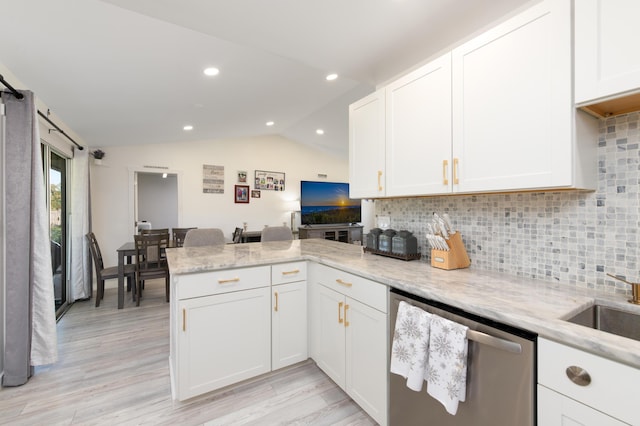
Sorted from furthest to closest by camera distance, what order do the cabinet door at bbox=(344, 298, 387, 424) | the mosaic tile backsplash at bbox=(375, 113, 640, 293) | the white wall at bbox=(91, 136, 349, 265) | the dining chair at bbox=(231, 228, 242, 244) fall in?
1. the dining chair at bbox=(231, 228, 242, 244)
2. the white wall at bbox=(91, 136, 349, 265)
3. the cabinet door at bbox=(344, 298, 387, 424)
4. the mosaic tile backsplash at bbox=(375, 113, 640, 293)

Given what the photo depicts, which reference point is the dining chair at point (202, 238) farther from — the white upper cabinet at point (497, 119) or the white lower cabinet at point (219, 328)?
the white upper cabinet at point (497, 119)

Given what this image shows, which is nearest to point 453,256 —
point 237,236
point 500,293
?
point 500,293

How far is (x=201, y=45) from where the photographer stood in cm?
208

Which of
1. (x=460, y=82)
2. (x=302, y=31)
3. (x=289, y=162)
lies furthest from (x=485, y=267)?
(x=289, y=162)

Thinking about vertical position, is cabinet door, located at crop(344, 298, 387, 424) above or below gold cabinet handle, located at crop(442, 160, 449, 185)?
below

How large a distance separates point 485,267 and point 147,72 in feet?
9.73

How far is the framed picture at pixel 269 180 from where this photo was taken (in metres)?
6.31

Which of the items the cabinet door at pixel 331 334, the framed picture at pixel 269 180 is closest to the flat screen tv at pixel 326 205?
the framed picture at pixel 269 180

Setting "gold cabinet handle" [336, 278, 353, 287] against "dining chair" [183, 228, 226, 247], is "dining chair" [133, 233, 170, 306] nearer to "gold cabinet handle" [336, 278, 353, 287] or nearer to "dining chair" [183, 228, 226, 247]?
"dining chair" [183, 228, 226, 247]


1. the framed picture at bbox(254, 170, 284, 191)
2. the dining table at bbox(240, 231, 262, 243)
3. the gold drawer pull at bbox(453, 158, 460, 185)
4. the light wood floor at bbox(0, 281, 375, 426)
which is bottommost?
the light wood floor at bbox(0, 281, 375, 426)

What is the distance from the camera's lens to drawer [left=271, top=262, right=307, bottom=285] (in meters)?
2.02

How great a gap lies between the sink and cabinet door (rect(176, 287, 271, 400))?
1.69m

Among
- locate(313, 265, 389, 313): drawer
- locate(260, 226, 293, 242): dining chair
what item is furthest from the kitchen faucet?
locate(260, 226, 293, 242): dining chair

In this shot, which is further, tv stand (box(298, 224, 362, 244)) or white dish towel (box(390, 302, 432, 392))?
tv stand (box(298, 224, 362, 244))
